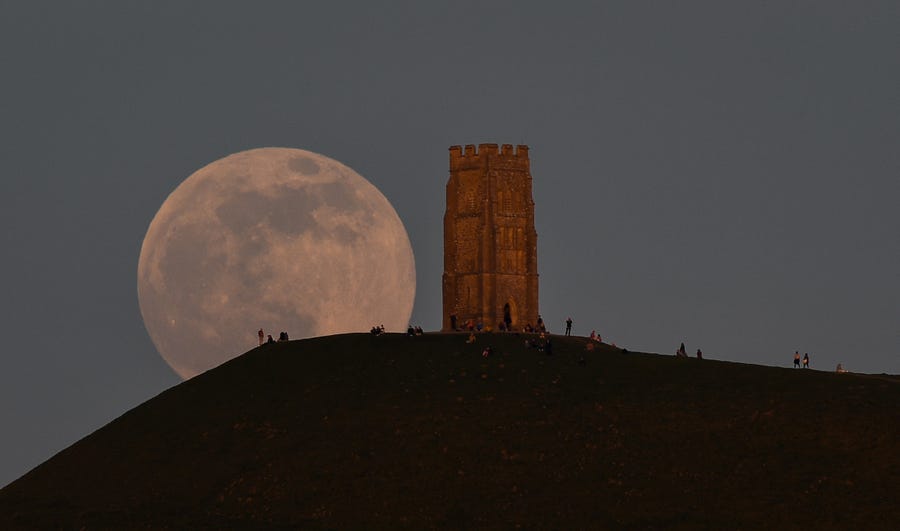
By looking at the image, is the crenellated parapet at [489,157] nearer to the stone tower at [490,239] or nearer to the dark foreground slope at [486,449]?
the stone tower at [490,239]

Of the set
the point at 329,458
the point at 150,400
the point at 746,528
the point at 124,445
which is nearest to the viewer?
the point at 746,528

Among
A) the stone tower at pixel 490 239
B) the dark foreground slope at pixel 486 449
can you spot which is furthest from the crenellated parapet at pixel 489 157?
the dark foreground slope at pixel 486 449

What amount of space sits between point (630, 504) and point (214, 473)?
2331 cm

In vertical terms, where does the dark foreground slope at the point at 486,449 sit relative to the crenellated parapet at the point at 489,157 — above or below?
below

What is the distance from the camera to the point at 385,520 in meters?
95.6

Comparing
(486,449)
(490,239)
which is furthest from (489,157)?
(486,449)

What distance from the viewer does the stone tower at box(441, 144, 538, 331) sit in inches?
5768

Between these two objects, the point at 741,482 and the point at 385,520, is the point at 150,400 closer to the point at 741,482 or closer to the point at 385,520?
the point at 385,520

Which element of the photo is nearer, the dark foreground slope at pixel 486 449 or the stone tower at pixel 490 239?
the dark foreground slope at pixel 486 449

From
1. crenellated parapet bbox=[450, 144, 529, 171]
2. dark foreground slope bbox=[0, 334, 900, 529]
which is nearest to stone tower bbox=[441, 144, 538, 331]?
crenellated parapet bbox=[450, 144, 529, 171]

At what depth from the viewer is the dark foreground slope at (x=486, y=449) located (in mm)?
95375

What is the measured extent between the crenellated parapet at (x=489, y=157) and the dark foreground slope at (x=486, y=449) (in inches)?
1294

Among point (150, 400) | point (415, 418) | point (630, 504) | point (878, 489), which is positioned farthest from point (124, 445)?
point (878, 489)

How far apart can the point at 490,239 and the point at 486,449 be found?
47032 mm
